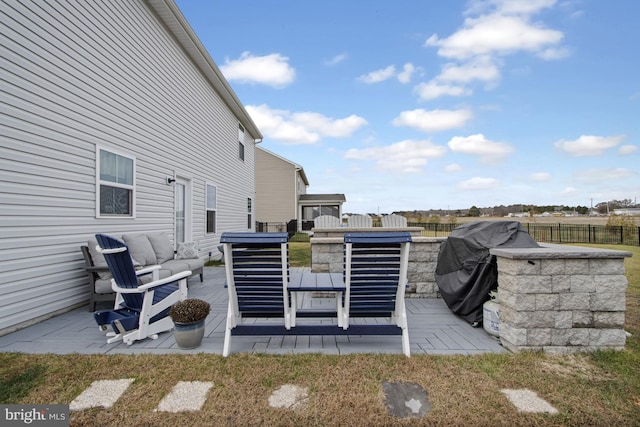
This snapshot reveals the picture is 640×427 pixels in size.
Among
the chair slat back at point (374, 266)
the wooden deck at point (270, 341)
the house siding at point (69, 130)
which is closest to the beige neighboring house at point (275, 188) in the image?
the house siding at point (69, 130)

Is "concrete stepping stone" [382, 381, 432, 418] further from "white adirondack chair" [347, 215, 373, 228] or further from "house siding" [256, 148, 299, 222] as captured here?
"house siding" [256, 148, 299, 222]

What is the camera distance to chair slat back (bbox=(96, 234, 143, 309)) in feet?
9.61

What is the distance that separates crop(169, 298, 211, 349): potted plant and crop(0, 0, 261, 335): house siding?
2.08 m

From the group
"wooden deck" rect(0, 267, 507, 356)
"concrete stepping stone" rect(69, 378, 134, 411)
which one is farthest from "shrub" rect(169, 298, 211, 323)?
"concrete stepping stone" rect(69, 378, 134, 411)

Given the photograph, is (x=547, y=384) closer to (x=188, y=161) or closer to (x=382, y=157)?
(x=188, y=161)

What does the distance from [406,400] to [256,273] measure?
55.0 inches

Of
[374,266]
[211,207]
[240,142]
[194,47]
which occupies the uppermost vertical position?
[194,47]

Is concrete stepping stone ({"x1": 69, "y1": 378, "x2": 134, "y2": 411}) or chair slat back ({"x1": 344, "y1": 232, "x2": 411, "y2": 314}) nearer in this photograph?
concrete stepping stone ({"x1": 69, "y1": 378, "x2": 134, "y2": 411})

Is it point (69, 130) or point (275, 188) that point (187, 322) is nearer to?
point (69, 130)

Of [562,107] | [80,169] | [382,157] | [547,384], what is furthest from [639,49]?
[382,157]

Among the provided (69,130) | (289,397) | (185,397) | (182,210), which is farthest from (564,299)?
(182,210)

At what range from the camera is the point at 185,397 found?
6.55 ft

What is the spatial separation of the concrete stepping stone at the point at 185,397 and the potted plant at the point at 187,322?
0.60 m

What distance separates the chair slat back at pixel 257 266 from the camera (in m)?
2.35
